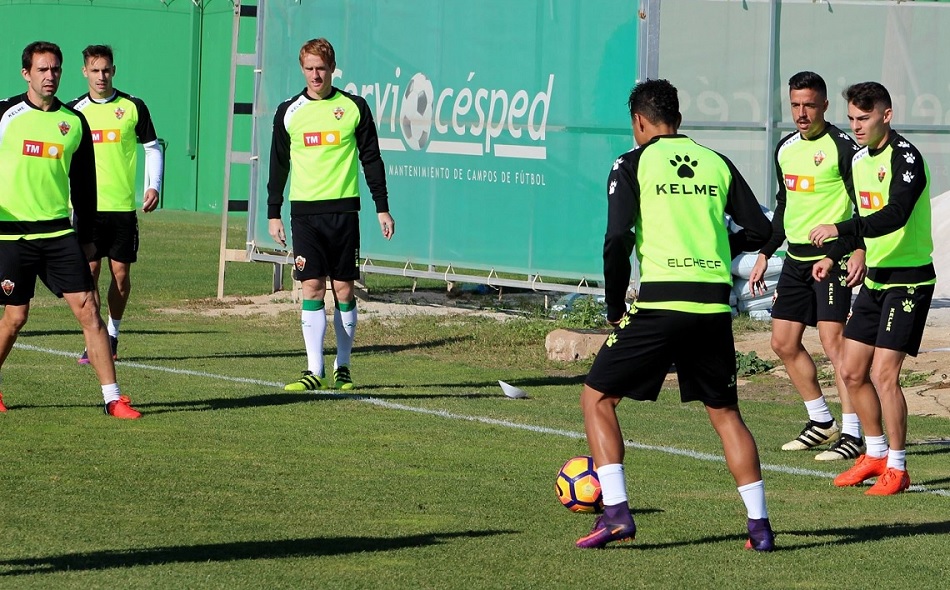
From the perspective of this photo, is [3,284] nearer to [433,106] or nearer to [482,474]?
[482,474]

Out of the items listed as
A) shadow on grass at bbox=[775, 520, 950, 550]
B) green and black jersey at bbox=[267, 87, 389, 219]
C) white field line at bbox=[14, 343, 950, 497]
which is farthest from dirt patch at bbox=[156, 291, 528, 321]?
shadow on grass at bbox=[775, 520, 950, 550]

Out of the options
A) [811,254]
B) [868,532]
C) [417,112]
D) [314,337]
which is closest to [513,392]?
[314,337]

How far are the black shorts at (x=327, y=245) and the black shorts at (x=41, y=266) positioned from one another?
217 centimetres

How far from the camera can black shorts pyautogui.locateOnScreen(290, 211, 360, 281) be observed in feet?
38.3

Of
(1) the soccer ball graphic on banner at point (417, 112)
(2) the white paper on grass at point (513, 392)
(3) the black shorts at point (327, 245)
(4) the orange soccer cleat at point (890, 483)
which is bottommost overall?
(4) the orange soccer cleat at point (890, 483)

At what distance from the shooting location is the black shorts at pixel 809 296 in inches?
380

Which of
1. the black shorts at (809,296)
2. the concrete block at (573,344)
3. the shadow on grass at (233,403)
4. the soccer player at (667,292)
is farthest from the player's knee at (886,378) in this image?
the concrete block at (573,344)

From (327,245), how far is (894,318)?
4630 mm

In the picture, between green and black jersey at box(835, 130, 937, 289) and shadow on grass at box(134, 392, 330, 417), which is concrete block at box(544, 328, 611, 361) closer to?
shadow on grass at box(134, 392, 330, 417)

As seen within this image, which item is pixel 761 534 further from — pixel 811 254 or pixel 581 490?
pixel 811 254

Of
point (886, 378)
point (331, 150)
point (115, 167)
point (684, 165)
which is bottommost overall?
point (886, 378)

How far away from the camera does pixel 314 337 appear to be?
11695 mm

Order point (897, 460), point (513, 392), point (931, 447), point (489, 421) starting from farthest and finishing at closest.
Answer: point (513, 392) < point (489, 421) < point (931, 447) < point (897, 460)

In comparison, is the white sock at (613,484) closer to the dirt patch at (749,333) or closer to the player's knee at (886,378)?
the player's knee at (886,378)
